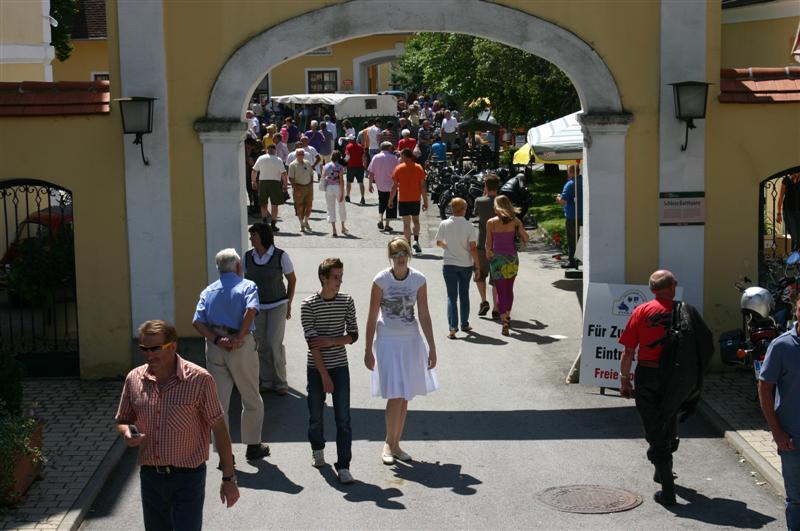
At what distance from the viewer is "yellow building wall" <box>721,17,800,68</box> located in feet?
67.9

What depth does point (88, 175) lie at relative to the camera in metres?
11.9

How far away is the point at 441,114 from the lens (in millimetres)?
37531

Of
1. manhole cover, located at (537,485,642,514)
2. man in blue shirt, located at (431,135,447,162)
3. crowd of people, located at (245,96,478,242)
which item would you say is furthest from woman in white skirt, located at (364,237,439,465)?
man in blue shirt, located at (431,135,447,162)

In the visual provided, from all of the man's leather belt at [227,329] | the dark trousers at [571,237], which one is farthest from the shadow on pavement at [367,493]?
the dark trousers at [571,237]

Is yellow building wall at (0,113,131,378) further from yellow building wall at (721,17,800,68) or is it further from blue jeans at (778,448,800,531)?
yellow building wall at (721,17,800,68)

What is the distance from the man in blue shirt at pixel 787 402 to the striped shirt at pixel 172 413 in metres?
3.37

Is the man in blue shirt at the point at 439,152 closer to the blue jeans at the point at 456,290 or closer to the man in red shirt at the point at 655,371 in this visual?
the blue jeans at the point at 456,290

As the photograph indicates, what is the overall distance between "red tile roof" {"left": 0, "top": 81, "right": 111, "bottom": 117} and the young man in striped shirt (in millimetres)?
4000

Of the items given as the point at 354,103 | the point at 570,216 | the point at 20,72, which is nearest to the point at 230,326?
the point at 570,216

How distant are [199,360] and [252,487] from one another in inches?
116

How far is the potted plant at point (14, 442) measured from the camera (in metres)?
8.43

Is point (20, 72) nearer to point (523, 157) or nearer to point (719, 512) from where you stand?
point (523, 157)

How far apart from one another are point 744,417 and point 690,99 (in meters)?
3.14

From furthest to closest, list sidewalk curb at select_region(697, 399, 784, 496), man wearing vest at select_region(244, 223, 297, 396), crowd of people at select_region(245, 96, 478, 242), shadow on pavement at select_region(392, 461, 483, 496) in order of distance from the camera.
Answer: crowd of people at select_region(245, 96, 478, 242)
man wearing vest at select_region(244, 223, 297, 396)
shadow on pavement at select_region(392, 461, 483, 496)
sidewalk curb at select_region(697, 399, 784, 496)
